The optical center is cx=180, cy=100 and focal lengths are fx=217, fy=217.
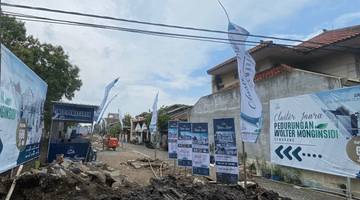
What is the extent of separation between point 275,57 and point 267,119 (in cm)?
433

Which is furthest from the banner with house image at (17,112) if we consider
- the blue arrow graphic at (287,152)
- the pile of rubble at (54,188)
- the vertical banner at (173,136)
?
the blue arrow graphic at (287,152)

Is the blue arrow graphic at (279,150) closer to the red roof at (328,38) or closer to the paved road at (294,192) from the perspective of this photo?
Result: the paved road at (294,192)

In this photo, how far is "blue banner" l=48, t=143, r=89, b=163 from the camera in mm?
11219

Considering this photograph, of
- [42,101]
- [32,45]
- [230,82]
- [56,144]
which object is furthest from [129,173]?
[32,45]

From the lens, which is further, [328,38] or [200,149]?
[328,38]

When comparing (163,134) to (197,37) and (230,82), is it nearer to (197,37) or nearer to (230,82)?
(230,82)

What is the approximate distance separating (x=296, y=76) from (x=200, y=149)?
214 inches

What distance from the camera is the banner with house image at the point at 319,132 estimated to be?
7.22 metres

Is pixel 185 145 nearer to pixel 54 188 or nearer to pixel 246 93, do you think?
pixel 246 93

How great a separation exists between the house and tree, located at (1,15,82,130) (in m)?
10.8

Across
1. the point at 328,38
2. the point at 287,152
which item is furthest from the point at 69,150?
the point at 328,38

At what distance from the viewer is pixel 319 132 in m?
8.21

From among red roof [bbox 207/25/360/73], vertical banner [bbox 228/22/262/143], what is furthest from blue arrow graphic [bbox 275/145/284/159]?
red roof [bbox 207/25/360/73]

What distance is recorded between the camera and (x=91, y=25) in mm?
6148
